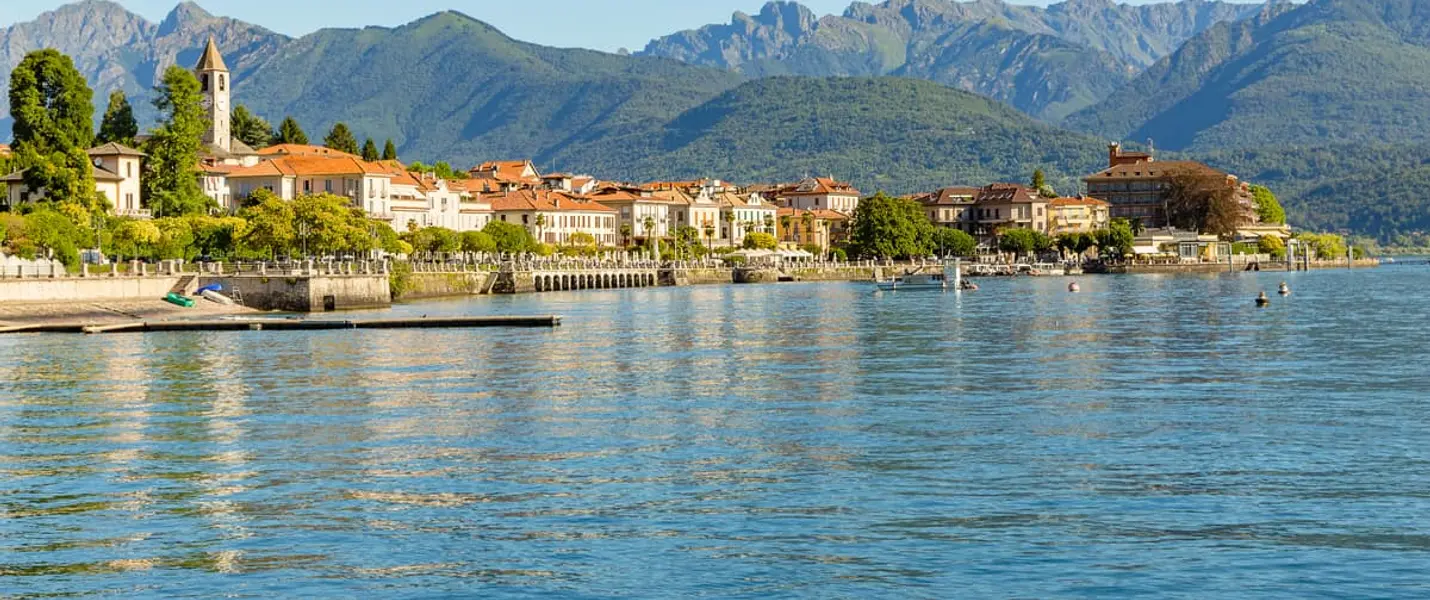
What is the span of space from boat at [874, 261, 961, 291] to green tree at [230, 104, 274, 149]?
54.1 m

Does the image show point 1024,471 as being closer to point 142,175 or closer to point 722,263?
point 142,175

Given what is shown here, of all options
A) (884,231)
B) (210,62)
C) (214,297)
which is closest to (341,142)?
(210,62)

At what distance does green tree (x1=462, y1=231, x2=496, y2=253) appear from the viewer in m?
124

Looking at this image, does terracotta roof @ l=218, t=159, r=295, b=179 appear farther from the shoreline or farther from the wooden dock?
the wooden dock

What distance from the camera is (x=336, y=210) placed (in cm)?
9712

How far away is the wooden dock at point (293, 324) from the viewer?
200 ft

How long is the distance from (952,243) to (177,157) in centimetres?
9803

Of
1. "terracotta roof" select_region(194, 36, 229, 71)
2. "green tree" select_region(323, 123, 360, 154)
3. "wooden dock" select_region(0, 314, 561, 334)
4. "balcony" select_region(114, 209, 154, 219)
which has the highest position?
"terracotta roof" select_region(194, 36, 229, 71)

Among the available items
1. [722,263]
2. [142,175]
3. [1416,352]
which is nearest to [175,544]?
[1416,352]

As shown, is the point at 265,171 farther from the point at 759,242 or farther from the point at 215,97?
the point at 759,242

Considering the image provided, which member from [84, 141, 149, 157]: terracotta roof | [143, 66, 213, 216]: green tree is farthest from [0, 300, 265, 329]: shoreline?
[84, 141, 149, 157]: terracotta roof

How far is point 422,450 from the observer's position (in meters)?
27.2

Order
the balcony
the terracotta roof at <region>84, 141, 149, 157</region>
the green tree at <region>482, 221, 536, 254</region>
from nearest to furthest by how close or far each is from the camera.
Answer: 1. the balcony
2. the terracotta roof at <region>84, 141, 149, 157</region>
3. the green tree at <region>482, 221, 536, 254</region>

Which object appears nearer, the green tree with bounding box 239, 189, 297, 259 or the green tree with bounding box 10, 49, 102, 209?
the green tree with bounding box 239, 189, 297, 259
